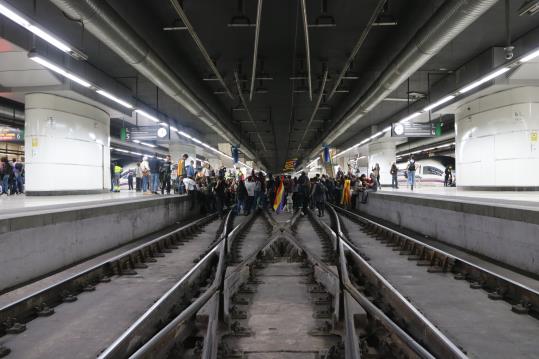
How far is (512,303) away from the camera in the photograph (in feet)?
15.4

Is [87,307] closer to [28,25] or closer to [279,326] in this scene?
[279,326]

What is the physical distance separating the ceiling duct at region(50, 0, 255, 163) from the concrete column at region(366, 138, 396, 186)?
797 inches

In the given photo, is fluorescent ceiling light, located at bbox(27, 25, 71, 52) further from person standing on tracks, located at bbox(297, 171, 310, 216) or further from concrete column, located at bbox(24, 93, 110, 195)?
person standing on tracks, located at bbox(297, 171, 310, 216)

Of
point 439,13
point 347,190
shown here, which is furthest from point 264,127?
point 439,13

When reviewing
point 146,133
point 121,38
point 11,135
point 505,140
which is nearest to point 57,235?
point 121,38

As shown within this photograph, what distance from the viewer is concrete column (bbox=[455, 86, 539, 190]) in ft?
45.4

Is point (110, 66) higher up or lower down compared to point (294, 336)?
higher up

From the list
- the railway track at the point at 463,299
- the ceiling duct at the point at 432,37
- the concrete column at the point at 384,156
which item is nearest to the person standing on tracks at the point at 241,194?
the ceiling duct at the point at 432,37

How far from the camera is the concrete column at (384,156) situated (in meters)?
29.6

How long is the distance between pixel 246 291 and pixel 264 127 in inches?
876

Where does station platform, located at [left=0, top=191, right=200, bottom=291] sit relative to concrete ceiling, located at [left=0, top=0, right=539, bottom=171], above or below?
below

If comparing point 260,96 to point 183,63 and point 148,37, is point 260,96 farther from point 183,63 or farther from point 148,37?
point 148,37

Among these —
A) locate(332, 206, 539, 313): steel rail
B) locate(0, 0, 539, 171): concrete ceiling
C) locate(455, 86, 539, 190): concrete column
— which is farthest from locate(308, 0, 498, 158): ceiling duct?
locate(455, 86, 539, 190): concrete column

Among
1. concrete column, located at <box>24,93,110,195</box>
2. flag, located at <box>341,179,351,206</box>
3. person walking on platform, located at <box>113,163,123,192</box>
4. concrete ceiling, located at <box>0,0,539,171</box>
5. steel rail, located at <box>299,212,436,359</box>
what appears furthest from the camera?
person walking on platform, located at <box>113,163,123,192</box>
